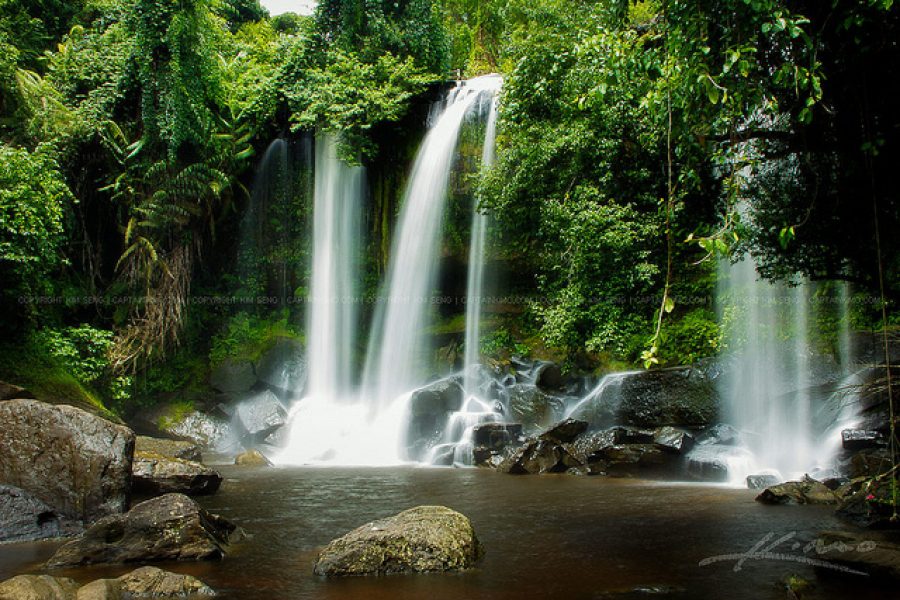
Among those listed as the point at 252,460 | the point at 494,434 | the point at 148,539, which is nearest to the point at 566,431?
the point at 494,434

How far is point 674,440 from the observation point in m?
11.1

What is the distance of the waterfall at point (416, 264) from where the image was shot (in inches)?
703

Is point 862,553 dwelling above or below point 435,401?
below

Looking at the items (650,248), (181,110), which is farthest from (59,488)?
(181,110)

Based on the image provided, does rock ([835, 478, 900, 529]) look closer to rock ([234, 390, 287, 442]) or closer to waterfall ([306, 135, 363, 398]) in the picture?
rock ([234, 390, 287, 442])

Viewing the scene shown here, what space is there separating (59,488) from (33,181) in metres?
6.27

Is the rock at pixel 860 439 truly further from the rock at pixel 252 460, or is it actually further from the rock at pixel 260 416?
the rock at pixel 260 416

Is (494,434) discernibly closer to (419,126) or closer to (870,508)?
(870,508)

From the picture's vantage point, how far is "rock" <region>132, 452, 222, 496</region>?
876 centimetres

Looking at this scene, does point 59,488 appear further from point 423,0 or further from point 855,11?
point 423,0

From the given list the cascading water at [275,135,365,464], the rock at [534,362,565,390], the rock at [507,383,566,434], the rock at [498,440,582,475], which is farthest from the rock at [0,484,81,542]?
the cascading water at [275,135,365,464]

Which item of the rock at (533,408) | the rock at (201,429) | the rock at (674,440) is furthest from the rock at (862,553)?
the rock at (201,429)
